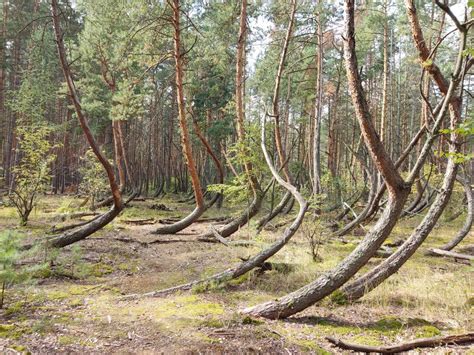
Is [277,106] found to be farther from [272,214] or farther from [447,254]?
[447,254]

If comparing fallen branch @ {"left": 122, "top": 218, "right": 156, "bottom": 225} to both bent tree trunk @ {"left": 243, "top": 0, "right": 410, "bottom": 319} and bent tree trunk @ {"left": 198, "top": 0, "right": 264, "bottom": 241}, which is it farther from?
bent tree trunk @ {"left": 243, "top": 0, "right": 410, "bottom": 319}

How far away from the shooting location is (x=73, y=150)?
2658 centimetres

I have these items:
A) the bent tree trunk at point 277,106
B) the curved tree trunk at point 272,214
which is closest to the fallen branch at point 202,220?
the curved tree trunk at point 272,214

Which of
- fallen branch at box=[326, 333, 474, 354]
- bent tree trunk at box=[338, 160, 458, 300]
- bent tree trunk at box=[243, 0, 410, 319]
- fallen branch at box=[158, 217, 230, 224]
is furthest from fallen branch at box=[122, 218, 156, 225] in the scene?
fallen branch at box=[326, 333, 474, 354]

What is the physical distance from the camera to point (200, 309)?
14.8 feet

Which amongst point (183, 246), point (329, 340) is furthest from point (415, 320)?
point (183, 246)

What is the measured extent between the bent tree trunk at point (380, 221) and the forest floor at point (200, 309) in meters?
0.23

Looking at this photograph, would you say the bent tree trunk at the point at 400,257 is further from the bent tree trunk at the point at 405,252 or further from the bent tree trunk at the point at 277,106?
the bent tree trunk at the point at 277,106

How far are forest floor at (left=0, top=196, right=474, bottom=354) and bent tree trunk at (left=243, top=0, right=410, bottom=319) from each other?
0.23 meters

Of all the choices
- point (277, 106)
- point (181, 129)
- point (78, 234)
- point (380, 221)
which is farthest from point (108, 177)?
point (380, 221)

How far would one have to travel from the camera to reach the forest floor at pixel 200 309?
11.5 feet

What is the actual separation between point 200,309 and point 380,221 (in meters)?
2.71

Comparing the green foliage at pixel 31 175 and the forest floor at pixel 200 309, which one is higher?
the green foliage at pixel 31 175

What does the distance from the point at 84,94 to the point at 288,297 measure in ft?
58.2
